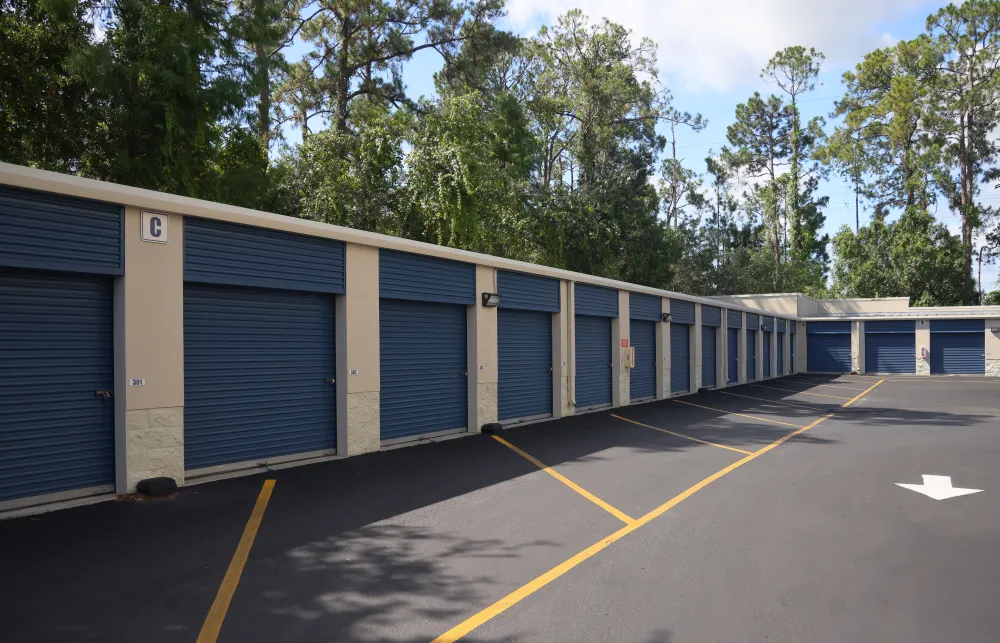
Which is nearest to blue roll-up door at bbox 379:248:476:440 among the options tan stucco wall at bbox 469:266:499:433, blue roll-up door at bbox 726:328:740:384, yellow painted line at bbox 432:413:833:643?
tan stucco wall at bbox 469:266:499:433

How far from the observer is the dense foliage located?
15.3m

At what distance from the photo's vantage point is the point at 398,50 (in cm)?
2611

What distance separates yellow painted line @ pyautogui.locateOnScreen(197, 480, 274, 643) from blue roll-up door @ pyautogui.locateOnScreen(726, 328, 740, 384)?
2301cm

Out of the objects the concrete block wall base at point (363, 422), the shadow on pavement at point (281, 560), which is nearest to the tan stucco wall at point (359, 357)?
the concrete block wall base at point (363, 422)

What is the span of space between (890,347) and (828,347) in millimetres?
3155

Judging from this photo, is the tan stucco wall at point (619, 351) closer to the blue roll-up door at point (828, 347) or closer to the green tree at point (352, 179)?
the green tree at point (352, 179)

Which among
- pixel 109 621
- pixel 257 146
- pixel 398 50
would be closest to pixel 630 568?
pixel 109 621

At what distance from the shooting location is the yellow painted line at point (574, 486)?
7.11 metres

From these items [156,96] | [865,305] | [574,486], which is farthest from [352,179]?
[865,305]

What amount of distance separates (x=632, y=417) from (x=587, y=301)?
10.3 feet

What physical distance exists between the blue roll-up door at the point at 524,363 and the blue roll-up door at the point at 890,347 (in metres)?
28.1

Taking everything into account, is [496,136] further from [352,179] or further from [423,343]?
[423,343]

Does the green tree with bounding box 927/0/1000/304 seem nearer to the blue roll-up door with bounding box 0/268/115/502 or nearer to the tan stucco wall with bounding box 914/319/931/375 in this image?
the tan stucco wall with bounding box 914/319/931/375

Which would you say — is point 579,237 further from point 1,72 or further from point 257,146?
point 1,72
